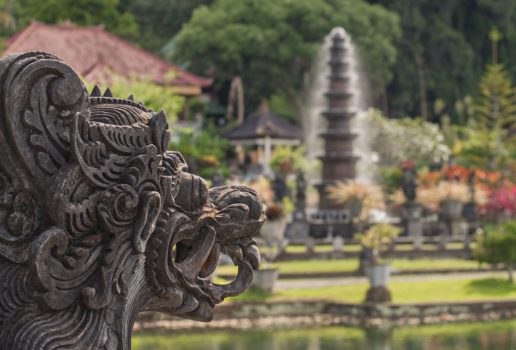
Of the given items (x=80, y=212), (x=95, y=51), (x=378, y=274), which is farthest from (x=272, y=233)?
(x=95, y=51)

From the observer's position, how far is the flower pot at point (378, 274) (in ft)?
67.3

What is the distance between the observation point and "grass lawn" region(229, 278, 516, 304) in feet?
69.2

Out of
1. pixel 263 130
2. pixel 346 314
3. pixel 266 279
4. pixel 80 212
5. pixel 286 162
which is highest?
pixel 263 130

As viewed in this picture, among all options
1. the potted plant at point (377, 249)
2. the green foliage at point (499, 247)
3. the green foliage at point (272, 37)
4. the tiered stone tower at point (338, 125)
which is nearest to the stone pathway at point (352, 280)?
the potted plant at point (377, 249)

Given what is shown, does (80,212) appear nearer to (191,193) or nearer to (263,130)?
(191,193)

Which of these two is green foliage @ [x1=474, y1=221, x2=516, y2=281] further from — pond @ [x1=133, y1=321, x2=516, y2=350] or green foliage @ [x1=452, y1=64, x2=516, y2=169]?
green foliage @ [x1=452, y1=64, x2=516, y2=169]

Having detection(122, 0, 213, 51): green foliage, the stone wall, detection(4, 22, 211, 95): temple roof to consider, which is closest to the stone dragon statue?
the stone wall

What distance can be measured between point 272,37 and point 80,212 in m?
53.1

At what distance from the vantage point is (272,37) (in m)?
56.5

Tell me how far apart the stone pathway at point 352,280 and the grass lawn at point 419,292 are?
1.97 feet

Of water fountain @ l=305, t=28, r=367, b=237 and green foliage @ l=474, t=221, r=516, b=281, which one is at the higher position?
water fountain @ l=305, t=28, r=367, b=237

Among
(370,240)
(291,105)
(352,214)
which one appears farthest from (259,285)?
(291,105)

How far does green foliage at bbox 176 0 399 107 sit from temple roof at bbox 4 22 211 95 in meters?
7.83

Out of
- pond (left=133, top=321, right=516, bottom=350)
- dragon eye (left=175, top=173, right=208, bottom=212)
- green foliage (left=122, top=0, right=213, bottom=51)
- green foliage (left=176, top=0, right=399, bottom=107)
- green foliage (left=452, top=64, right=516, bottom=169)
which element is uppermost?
green foliage (left=122, top=0, right=213, bottom=51)
